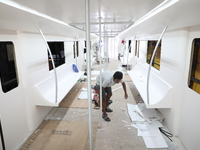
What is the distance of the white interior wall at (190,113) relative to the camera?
212 centimetres

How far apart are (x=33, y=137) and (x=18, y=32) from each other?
73.3 inches

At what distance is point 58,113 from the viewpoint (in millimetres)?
3625

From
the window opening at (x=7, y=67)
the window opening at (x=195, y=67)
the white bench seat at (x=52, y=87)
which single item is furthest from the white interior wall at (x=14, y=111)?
the window opening at (x=195, y=67)

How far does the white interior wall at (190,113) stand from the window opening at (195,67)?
6 centimetres

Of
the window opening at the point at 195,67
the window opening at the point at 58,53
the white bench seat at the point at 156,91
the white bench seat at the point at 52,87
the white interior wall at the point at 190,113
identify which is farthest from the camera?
the window opening at the point at 58,53

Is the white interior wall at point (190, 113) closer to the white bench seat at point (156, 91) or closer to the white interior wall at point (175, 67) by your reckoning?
the white interior wall at point (175, 67)

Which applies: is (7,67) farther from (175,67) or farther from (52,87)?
(175,67)

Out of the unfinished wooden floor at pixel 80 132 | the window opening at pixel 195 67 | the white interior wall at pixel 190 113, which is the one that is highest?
the window opening at pixel 195 67

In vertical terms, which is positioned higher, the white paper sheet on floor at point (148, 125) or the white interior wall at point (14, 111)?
the white interior wall at point (14, 111)

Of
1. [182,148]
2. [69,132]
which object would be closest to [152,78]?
[182,148]

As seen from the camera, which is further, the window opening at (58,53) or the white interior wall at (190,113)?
the window opening at (58,53)

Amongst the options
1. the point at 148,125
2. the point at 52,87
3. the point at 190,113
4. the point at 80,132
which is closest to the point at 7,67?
the point at 52,87

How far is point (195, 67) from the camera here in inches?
91.0

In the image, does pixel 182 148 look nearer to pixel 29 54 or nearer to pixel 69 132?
pixel 69 132
